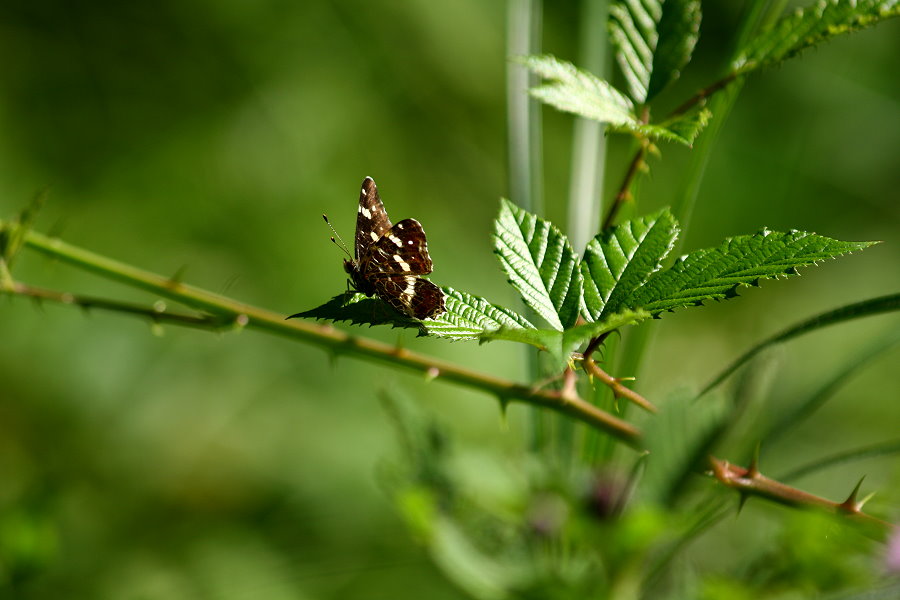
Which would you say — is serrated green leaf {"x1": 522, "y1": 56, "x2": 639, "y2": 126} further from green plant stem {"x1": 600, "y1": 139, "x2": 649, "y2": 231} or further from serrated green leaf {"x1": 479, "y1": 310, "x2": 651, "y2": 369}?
serrated green leaf {"x1": 479, "y1": 310, "x2": 651, "y2": 369}

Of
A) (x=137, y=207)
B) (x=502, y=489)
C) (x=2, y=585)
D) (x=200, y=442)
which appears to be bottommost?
(x=2, y=585)

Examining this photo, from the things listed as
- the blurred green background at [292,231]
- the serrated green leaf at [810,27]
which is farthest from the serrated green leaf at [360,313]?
the blurred green background at [292,231]

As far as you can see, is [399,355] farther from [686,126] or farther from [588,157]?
[588,157]

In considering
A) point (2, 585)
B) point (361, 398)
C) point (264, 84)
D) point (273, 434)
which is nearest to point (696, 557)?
point (361, 398)

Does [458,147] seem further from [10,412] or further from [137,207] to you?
[10,412]

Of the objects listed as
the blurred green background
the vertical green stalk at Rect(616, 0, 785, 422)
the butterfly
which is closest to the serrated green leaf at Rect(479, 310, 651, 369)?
the butterfly

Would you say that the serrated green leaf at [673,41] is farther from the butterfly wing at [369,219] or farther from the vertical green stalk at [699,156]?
the butterfly wing at [369,219]
